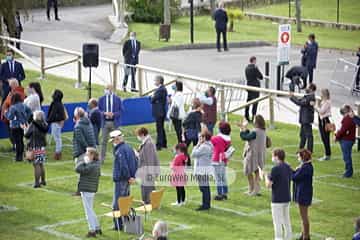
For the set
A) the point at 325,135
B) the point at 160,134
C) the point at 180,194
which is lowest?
the point at 180,194

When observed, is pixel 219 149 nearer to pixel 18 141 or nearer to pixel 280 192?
pixel 280 192

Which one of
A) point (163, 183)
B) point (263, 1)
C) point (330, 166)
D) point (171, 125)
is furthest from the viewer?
point (263, 1)

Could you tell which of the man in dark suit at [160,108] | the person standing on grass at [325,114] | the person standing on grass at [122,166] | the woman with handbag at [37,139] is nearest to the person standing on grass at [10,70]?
the man in dark suit at [160,108]

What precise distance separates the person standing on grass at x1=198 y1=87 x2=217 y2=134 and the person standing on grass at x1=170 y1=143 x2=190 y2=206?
4.44 meters

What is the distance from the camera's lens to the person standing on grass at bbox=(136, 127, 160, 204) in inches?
800

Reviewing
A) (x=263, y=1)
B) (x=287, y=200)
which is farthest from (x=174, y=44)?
(x=287, y=200)

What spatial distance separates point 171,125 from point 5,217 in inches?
359

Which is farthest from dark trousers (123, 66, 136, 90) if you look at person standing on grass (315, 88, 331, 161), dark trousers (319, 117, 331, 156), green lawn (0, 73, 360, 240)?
dark trousers (319, 117, 331, 156)

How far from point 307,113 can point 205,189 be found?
536cm

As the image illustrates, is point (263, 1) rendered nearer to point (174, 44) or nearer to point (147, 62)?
point (174, 44)

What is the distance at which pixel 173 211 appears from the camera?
20.8 metres

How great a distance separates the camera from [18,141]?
24.8 metres

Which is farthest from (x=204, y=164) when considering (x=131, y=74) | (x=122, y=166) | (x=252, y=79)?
(x=131, y=74)

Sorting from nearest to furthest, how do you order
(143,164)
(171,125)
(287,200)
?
(287,200), (143,164), (171,125)
